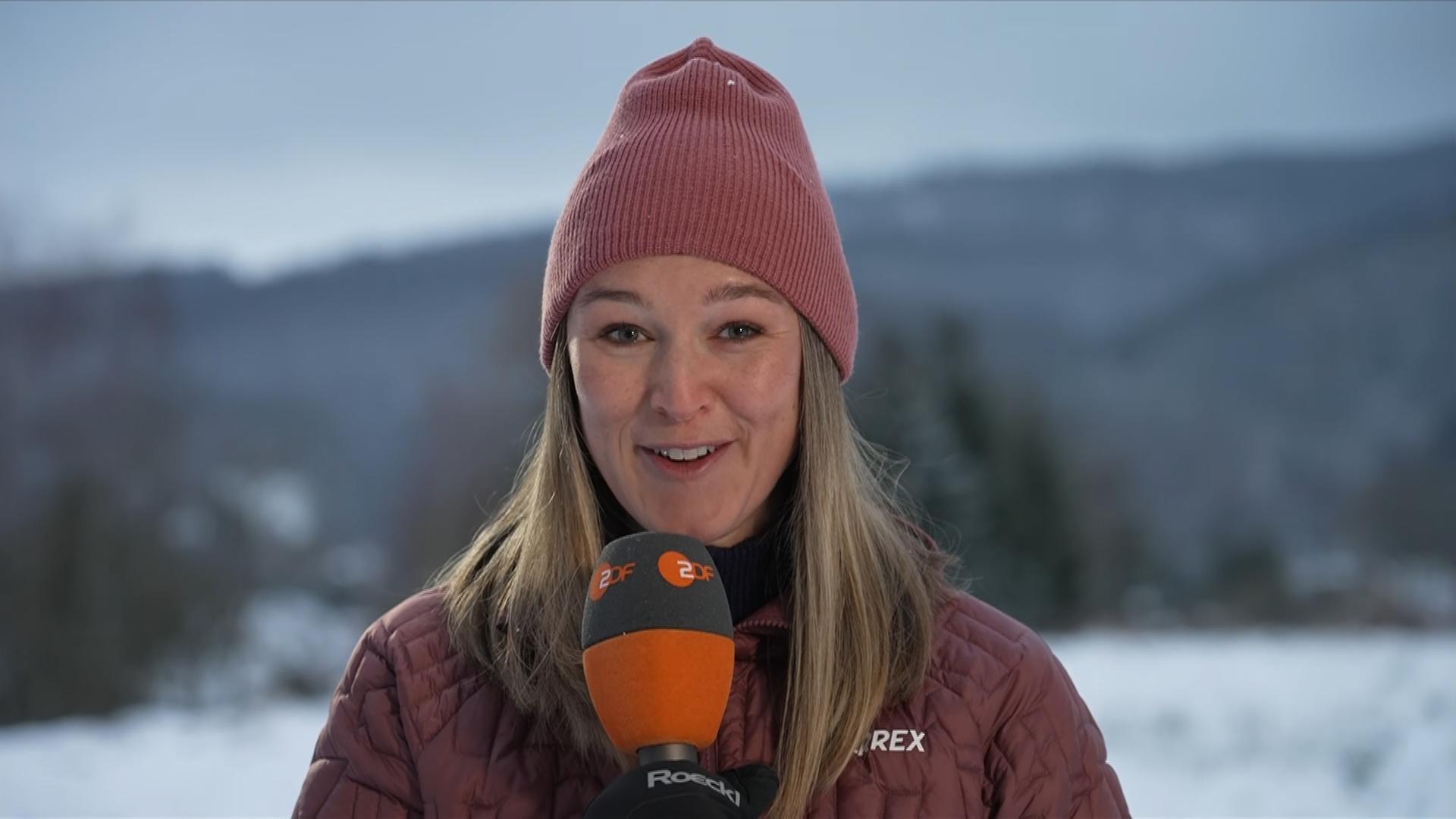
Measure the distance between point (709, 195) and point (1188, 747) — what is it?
5.23 meters

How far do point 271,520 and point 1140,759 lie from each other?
1054cm

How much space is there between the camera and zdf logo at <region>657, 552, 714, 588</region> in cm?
144

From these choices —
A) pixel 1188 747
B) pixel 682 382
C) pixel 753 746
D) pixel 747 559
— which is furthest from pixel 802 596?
pixel 1188 747

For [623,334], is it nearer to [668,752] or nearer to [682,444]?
[682,444]

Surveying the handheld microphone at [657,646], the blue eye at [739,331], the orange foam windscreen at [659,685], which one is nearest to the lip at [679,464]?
the blue eye at [739,331]

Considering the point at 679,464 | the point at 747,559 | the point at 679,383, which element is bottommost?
the point at 747,559

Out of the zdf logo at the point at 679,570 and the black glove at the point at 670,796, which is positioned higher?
the zdf logo at the point at 679,570

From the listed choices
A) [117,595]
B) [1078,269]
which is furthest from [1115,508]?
[117,595]

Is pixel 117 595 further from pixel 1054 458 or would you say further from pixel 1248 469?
pixel 1248 469

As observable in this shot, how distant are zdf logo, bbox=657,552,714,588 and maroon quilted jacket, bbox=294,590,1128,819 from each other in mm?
396

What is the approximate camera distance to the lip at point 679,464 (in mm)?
1761

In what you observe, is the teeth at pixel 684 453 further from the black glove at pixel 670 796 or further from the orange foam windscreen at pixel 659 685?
the black glove at pixel 670 796

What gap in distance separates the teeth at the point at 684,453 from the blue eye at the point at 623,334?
158mm

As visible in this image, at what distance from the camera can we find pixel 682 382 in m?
1.70
